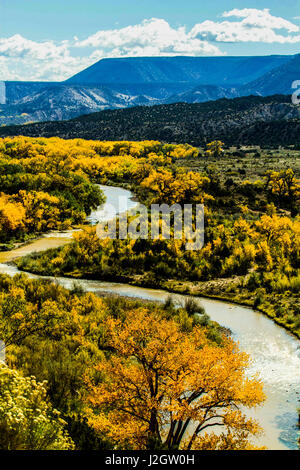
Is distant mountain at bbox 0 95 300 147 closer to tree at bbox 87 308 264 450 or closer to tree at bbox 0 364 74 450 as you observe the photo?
tree at bbox 87 308 264 450

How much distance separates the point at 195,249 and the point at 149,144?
102m

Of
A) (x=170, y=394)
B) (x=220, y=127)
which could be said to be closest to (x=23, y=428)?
(x=170, y=394)

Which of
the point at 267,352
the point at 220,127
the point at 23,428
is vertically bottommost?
the point at 267,352

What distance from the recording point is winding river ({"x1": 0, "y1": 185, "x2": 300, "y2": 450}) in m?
18.3

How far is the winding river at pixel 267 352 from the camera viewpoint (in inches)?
719

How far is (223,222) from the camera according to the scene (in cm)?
5103

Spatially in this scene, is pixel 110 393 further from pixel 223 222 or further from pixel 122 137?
pixel 122 137

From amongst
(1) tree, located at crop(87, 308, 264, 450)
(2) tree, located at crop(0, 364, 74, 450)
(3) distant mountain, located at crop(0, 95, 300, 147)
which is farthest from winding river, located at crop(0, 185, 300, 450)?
(3) distant mountain, located at crop(0, 95, 300, 147)

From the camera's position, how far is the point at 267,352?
25.1m

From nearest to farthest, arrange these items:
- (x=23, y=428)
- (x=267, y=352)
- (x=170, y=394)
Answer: (x=23, y=428)
(x=170, y=394)
(x=267, y=352)

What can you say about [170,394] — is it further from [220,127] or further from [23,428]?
[220,127]

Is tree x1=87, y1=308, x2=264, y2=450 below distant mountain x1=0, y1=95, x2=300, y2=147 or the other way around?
below

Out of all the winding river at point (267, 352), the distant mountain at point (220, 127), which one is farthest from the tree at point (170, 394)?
the distant mountain at point (220, 127)

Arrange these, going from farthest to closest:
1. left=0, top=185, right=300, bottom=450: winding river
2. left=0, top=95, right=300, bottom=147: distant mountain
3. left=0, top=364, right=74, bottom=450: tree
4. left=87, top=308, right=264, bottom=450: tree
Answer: left=0, top=95, right=300, bottom=147: distant mountain
left=0, top=185, right=300, bottom=450: winding river
left=87, top=308, right=264, bottom=450: tree
left=0, top=364, right=74, bottom=450: tree
